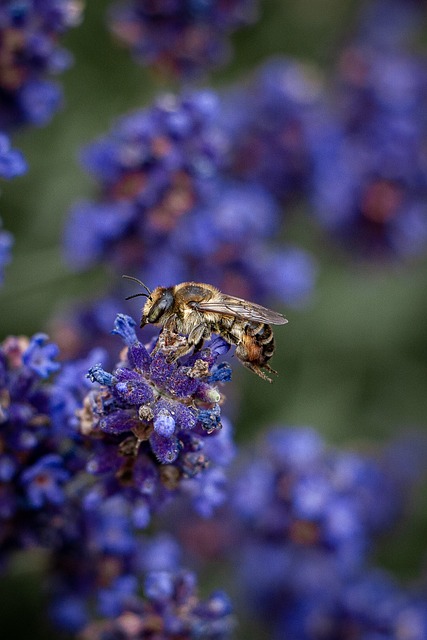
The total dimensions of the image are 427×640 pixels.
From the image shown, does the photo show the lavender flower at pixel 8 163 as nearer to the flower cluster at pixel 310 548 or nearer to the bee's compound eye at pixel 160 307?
the bee's compound eye at pixel 160 307

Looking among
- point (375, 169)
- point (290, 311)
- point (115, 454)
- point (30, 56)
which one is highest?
point (375, 169)

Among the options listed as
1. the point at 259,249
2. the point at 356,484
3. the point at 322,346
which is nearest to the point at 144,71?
the point at 259,249

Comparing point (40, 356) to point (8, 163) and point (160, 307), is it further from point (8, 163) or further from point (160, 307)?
point (8, 163)

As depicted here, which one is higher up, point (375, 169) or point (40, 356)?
point (375, 169)

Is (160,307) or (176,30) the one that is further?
(176,30)

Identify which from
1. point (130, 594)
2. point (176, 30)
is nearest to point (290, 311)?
point (176, 30)

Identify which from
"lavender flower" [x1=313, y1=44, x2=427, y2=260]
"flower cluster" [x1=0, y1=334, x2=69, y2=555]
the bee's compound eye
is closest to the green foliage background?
"lavender flower" [x1=313, y1=44, x2=427, y2=260]

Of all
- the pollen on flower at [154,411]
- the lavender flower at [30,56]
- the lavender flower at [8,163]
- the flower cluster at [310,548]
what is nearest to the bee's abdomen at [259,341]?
the pollen on flower at [154,411]
